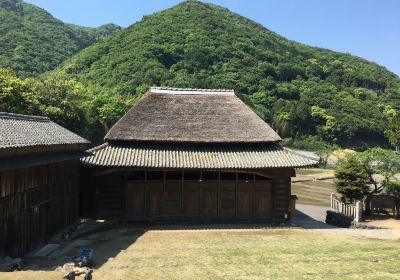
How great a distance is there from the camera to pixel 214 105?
2331 centimetres

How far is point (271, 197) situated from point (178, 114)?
6774mm

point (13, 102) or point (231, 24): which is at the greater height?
point (231, 24)

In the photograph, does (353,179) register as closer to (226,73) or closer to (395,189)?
(395,189)

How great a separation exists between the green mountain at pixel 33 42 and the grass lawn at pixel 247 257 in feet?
193

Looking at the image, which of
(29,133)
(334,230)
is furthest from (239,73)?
(29,133)

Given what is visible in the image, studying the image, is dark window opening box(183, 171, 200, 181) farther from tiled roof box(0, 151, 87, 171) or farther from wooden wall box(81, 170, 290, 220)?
tiled roof box(0, 151, 87, 171)

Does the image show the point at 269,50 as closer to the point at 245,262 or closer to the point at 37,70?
the point at 37,70

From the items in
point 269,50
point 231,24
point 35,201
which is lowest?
point 35,201

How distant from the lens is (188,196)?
20406 mm

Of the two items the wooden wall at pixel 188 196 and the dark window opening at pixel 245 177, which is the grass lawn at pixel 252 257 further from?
the dark window opening at pixel 245 177

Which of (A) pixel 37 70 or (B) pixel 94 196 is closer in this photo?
(B) pixel 94 196

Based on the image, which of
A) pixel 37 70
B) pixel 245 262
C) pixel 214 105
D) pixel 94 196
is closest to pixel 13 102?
pixel 94 196

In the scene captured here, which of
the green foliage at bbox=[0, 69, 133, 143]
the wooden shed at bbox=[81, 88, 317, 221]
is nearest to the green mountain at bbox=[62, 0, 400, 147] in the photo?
the green foliage at bbox=[0, 69, 133, 143]

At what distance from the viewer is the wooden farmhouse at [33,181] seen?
1183 centimetres
